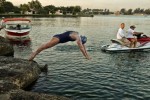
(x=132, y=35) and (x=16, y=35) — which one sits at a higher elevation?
(x=132, y=35)

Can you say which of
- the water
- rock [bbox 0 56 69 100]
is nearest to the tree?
the water

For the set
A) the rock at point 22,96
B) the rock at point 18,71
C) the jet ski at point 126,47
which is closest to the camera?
the rock at point 22,96

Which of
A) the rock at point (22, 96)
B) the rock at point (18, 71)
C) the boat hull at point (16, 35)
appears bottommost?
the boat hull at point (16, 35)

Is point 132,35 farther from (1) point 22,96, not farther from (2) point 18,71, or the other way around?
(1) point 22,96

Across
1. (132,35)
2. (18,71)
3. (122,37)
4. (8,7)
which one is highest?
(132,35)

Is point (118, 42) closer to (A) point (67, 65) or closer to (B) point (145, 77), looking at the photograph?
(A) point (67, 65)

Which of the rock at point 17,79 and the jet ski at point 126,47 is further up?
the rock at point 17,79

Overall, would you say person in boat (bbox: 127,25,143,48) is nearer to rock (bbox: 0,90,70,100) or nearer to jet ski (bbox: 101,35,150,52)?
jet ski (bbox: 101,35,150,52)

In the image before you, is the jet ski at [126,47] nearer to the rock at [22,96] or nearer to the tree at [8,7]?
the rock at [22,96]

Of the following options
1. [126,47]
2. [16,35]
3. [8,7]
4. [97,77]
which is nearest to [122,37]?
[126,47]

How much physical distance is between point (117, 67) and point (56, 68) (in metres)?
4.51

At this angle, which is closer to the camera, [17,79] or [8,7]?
[17,79]

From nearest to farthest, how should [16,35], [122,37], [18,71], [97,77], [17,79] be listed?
1. [17,79]
2. [18,71]
3. [97,77]
4. [122,37]
5. [16,35]

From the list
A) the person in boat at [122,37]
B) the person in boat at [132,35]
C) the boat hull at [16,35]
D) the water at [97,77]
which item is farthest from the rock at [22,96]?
the boat hull at [16,35]
